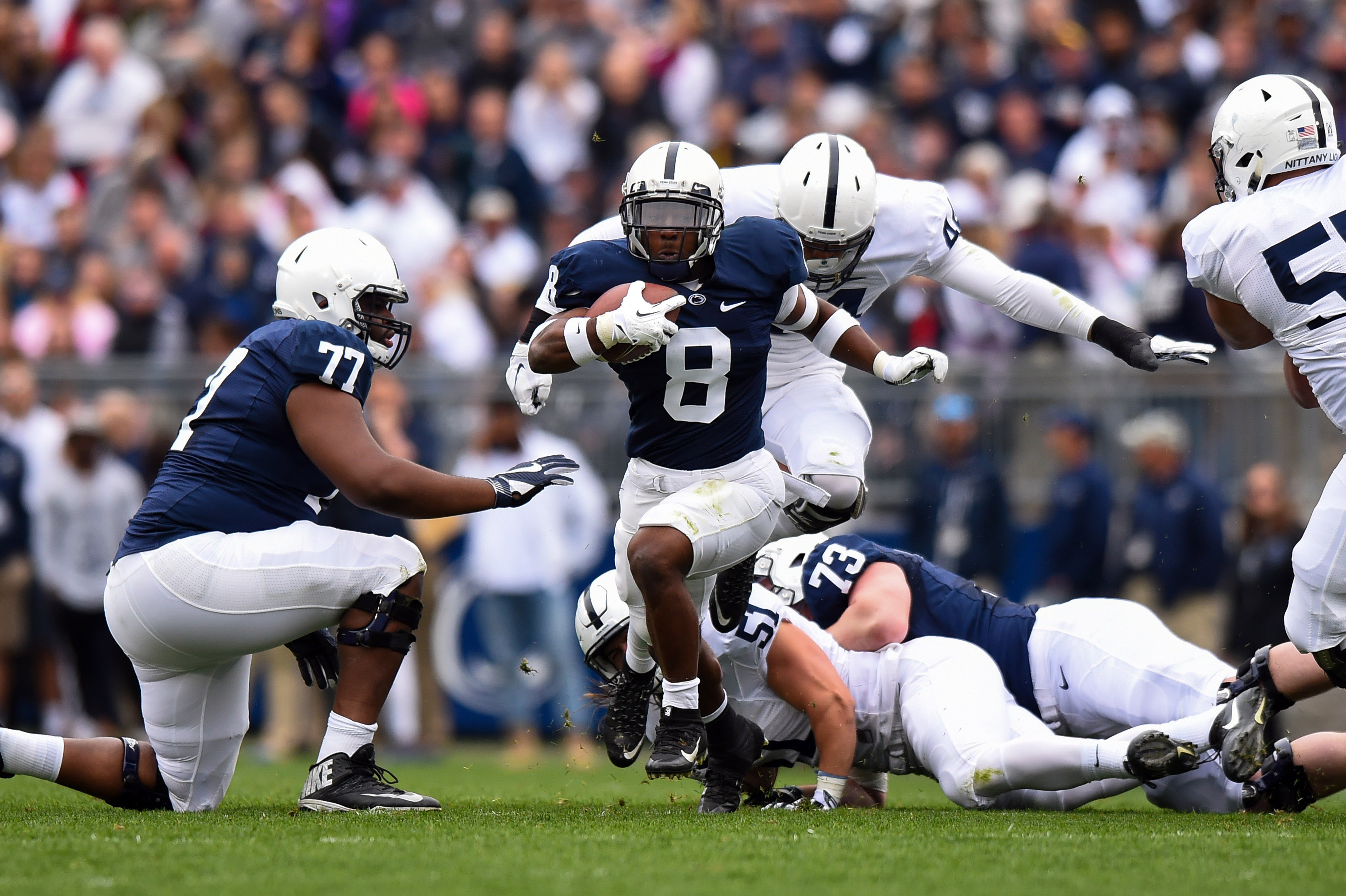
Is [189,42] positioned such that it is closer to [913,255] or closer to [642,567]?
[913,255]

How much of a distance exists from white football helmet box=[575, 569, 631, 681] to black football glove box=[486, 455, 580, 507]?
57 centimetres

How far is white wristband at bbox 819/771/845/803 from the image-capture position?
5418 mm

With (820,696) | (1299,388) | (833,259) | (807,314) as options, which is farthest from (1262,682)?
(833,259)

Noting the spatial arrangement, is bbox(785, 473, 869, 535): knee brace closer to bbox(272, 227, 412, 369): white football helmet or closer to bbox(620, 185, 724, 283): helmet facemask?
bbox(620, 185, 724, 283): helmet facemask

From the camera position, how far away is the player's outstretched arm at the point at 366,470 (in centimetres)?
474

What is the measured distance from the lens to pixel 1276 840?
4.40 meters

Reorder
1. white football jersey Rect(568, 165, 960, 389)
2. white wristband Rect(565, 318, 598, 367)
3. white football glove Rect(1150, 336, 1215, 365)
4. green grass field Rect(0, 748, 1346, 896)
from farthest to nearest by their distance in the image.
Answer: white football jersey Rect(568, 165, 960, 389)
white football glove Rect(1150, 336, 1215, 365)
white wristband Rect(565, 318, 598, 367)
green grass field Rect(0, 748, 1346, 896)

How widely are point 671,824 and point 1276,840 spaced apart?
1673mm

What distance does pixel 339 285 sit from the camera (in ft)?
17.1

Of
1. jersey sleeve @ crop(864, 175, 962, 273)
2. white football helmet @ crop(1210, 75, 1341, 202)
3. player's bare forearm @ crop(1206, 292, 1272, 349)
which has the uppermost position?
white football helmet @ crop(1210, 75, 1341, 202)

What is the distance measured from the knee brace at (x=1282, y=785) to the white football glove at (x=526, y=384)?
2.56m

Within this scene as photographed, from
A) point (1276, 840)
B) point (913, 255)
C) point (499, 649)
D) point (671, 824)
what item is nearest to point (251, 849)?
point (671, 824)

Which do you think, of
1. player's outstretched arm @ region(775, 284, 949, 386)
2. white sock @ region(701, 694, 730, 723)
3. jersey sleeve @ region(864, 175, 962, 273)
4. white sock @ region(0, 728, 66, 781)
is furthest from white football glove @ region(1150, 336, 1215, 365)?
white sock @ region(0, 728, 66, 781)

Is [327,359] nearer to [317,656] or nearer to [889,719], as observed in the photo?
[317,656]
